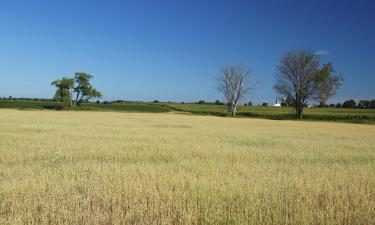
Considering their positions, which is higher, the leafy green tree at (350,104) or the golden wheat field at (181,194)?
the leafy green tree at (350,104)

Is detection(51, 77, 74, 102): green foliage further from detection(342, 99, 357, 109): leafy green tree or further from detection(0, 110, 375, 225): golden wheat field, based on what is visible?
detection(0, 110, 375, 225): golden wheat field

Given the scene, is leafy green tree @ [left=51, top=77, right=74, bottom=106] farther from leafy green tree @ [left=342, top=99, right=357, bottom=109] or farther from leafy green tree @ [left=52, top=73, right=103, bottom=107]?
leafy green tree @ [left=342, top=99, right=357, bottom=109]

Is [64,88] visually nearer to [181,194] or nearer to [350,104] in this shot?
[350,104]

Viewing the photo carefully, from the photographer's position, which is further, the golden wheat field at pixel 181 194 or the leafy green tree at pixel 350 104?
the leafy green tree at pixel 350 104

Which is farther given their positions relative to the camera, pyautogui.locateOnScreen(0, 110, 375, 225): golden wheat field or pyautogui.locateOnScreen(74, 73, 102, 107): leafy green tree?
pyautogui.locateOnScreen(74, 73, 102, 107): leafy green tree

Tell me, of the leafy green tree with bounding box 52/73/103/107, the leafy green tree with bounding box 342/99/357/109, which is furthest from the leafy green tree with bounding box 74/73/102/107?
the leafy green tree with bounding box 342/99/357/109

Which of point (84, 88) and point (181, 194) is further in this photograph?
point (84, 88)

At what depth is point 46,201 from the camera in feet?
22.4

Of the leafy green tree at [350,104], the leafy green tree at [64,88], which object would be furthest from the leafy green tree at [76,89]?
the leafy green tree at [350,104]

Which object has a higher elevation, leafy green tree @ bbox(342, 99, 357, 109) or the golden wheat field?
leafy green tree @ bbox(342, 99, 357, 109)

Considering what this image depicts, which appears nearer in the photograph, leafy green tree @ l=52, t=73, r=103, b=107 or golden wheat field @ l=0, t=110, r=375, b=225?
golden wheat field @ l=0, t=110, r=375, b=225

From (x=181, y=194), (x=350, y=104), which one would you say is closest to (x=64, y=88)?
(x=350, y=104)

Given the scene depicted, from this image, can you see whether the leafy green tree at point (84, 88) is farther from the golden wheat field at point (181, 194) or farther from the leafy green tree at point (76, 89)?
the golden wheat field at point (181, 194)

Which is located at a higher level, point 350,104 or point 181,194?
point 350,104
